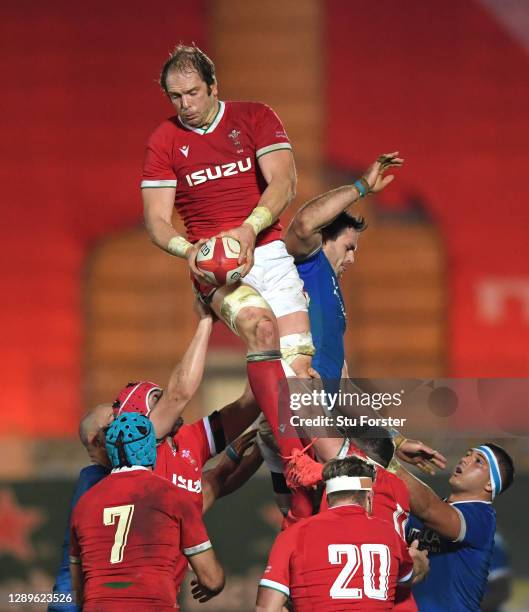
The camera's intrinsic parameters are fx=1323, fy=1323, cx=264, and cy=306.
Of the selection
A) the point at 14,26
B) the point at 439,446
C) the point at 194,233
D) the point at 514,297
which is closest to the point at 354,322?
the point at 514,297

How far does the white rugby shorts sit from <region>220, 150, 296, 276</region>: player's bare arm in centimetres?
21

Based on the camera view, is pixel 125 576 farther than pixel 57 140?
No

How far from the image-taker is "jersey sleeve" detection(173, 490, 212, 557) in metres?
5.30

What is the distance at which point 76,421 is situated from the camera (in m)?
12.0

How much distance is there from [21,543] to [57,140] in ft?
14.7

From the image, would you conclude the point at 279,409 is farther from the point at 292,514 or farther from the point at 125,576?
the point at 125,576

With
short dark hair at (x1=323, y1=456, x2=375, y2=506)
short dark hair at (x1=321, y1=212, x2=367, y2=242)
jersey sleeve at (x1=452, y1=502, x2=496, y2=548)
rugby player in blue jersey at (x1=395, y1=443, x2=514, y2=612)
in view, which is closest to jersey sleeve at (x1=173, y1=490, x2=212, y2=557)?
short dark hair at (x1=323, y1=456, x2=375, y2=506)

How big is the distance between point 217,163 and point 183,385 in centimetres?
108

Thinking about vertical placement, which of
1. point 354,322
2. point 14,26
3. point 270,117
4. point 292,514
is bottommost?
point 292,514

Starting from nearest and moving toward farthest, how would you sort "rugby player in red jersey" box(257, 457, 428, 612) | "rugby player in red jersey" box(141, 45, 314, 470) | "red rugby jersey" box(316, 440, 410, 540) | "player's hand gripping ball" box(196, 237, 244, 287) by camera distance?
"rugby player in red jersey" box(257, 457, 428, 612) → "player's hand gripping ball" box(196, 237, 244, 287) → "red rugby jersey" box(316, 440, 410, 540) → "rugby player in red jersey" box(141, 45, 314, 470)

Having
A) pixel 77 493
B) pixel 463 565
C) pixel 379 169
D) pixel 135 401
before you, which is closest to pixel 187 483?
pixel 135 401

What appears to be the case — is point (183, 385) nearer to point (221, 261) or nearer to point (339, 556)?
point (221, 261)

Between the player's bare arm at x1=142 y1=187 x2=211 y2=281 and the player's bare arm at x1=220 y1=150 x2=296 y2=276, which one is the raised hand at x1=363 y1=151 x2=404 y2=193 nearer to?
the player's bare arm at x1=220 y1=150 x2=296 y2=276

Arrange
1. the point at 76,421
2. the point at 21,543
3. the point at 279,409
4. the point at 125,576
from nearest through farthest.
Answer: the point at 125,576, the point at 279,409, the point at 21,543, the point at 76,421
